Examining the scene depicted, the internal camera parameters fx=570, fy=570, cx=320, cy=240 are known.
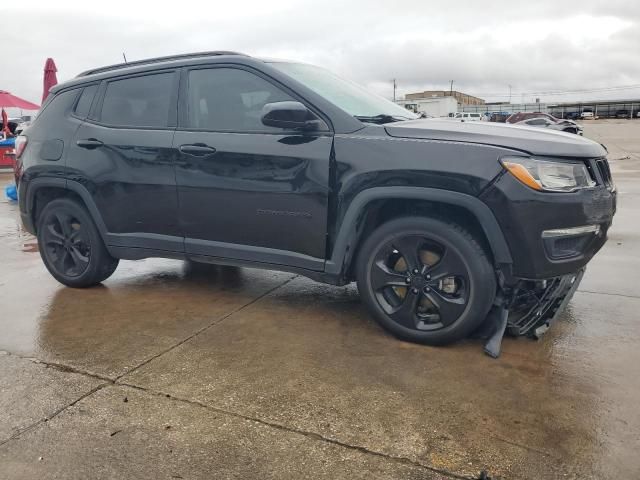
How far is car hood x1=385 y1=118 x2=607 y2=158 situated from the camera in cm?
308

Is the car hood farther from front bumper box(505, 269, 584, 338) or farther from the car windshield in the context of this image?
front bumper box(505, 269, 584, 338)

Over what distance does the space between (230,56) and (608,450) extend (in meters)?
3.26

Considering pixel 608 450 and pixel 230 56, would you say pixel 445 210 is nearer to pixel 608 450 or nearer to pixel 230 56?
pixel 608 450

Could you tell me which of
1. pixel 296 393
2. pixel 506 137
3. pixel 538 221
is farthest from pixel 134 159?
pixel 538 221

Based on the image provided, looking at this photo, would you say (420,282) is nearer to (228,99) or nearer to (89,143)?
(228,99)

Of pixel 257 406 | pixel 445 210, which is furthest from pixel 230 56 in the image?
pixel 257 406

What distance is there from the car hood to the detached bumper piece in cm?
73

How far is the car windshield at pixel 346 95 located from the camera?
3.79 m

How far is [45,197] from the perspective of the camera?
4848 mm

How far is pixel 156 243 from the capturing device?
14.1 feet

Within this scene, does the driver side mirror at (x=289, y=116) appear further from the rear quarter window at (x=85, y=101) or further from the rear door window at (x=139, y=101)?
the rear quarter window at (x=85, y=101)

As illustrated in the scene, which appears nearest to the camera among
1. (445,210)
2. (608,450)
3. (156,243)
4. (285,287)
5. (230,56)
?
(608,450)

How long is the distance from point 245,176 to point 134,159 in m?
1.00


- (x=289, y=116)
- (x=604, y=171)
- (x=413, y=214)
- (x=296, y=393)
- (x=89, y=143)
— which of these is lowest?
(x=296, y=393)
